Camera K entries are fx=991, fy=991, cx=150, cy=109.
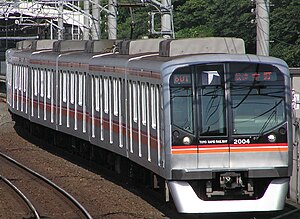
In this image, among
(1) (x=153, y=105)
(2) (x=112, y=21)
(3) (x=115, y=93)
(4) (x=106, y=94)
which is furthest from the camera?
(2) (x=112, y=21)

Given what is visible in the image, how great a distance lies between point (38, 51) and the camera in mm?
26938

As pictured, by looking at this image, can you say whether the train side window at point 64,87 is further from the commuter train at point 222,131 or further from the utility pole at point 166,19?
the commuter train at point 222,131

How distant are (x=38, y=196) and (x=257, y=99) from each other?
5.35 metres

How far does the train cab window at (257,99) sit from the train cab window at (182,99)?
1.84ft

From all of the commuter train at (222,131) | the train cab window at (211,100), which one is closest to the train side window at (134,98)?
the commuter train at (222,131)

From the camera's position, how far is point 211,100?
13.0 metres

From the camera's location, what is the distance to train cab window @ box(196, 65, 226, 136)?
1294 cm

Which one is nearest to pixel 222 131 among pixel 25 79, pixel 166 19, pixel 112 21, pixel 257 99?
pixel 257 99

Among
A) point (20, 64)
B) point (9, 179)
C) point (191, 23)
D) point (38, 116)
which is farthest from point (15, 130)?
point (191, 23)

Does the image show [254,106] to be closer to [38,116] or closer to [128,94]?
[128,94]

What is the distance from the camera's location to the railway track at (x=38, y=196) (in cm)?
1489

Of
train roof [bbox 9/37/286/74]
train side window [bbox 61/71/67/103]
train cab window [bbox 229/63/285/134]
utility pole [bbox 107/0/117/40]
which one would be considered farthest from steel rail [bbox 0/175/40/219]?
utility pole [bbox 107/0/117/40]

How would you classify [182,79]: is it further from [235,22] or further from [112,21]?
[235,22]

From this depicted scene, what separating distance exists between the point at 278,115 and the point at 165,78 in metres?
1.57
